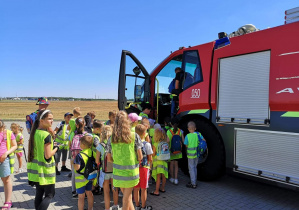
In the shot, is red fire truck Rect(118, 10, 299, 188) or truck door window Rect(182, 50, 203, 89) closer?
red fire truck Rect(118, 10, 299, 188)

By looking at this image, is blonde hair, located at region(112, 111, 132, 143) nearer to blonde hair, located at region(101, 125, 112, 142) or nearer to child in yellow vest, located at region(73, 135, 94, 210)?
child in yellow vest, located at region(73, 135, 94, 210)

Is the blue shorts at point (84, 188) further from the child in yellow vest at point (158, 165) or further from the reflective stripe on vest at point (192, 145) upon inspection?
the reflective stripe on vest at point (192, 145)

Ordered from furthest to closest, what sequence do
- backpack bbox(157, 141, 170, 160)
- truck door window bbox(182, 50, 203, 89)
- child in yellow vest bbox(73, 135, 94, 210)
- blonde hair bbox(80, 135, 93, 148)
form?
truck door window bbox(182, 50, 203, 89), backpack bbox(157, 141, 170, 160), blonde hair bbox(80, 135, 93, 148), child in yellow vest bbox(73, 135, 94, 210)

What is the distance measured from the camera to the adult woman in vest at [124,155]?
2.91m

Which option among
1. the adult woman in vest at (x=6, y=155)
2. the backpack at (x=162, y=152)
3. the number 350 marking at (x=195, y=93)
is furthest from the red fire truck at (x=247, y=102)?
the adult woman in vest at (x=6, y=155)

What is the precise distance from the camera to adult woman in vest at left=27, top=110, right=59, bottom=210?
2.87 meters

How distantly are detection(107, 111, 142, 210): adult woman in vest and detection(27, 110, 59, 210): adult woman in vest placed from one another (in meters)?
0.82

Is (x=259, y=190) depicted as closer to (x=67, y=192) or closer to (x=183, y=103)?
(x=183, y=103)

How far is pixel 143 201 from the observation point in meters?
3.64

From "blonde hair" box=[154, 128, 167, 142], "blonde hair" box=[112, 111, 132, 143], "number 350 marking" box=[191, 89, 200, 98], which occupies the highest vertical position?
"number 350 marking" box=[191, 89, 200, 98]

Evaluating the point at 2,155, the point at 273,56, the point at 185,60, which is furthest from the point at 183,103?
the point at 2,155

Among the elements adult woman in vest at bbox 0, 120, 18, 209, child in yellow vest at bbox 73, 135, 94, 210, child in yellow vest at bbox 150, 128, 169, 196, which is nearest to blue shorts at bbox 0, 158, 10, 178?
adult woman in vest at bbox 0, 120, 18, 209

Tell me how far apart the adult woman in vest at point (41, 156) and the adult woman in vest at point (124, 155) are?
824 millimetres

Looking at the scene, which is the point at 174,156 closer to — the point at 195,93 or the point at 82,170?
the point at 195,93
